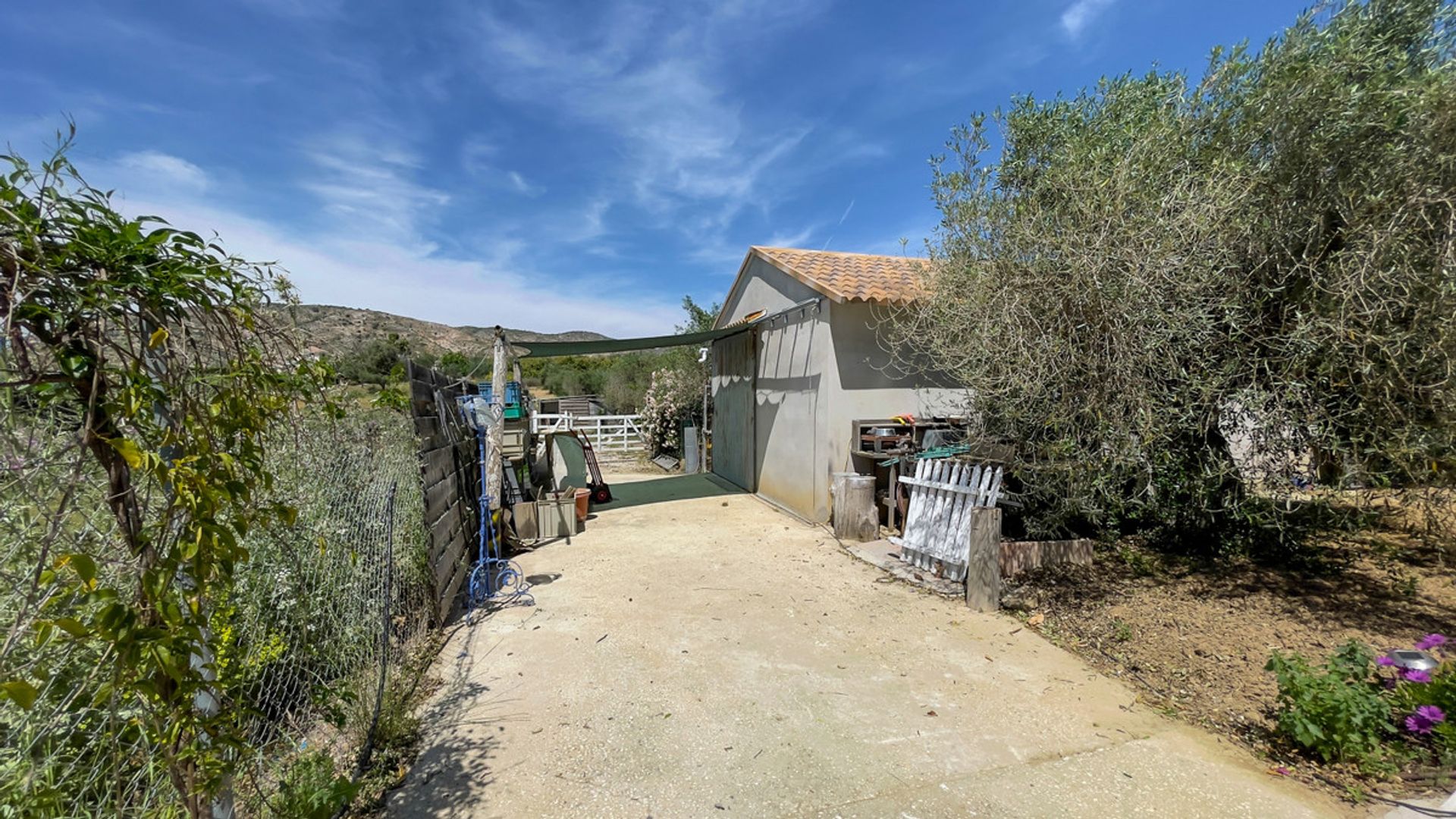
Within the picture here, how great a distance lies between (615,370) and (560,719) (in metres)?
20.3

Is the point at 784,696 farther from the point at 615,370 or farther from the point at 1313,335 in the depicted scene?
the point at 615,370

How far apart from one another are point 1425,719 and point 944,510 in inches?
125

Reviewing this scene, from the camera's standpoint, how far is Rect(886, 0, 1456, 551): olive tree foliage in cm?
332

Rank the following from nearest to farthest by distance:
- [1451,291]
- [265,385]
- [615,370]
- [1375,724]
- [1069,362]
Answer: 1. [265,385]
2. [1375,724]
3. [1451,291]
4. [1069,362]
5. [615,370]

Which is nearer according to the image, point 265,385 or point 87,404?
point 87,404

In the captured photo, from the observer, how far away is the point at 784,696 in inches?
135

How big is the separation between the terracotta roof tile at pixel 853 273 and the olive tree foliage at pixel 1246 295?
1.84 m

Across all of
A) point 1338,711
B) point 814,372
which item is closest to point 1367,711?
point 1338,711

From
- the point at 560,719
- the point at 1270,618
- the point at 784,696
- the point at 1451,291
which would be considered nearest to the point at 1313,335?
the point at 1451,291

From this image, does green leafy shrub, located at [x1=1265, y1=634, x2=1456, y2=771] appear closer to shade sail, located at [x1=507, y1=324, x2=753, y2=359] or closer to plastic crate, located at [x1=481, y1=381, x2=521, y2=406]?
shade sail, located at [x1=507, y1=324, x2=753, y2=359]

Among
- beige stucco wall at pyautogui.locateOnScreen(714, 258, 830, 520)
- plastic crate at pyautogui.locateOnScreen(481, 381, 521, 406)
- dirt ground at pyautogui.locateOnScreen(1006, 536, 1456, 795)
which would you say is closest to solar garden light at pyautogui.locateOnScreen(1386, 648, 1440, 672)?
dirt ground at pyautogui.locateOnScreen(1006, 536, 1456, 795)

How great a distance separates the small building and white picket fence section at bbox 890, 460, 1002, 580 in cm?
163

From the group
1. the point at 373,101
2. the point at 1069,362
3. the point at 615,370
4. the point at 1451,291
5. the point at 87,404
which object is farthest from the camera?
the point at 615,370

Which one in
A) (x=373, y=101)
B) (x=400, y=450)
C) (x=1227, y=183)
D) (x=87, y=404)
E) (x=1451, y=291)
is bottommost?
(x=400, y=450)
